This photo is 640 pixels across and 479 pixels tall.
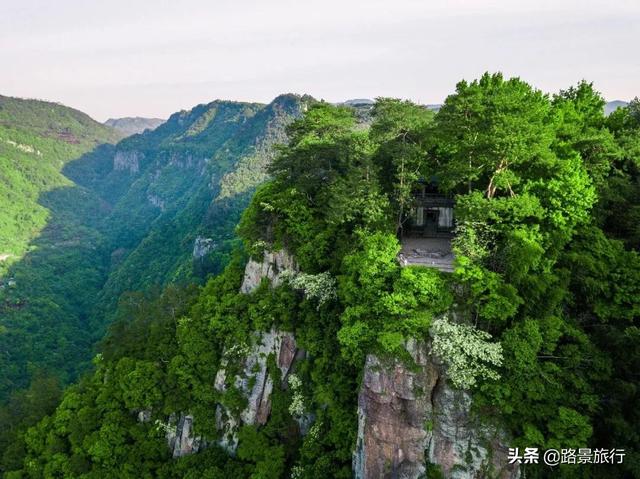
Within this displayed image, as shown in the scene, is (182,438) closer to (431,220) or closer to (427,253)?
(427,253)

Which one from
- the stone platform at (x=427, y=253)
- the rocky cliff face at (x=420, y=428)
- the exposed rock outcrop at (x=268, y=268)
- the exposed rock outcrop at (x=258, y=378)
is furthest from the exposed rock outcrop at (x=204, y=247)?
the rocky cliff face at (x=420, y=428)

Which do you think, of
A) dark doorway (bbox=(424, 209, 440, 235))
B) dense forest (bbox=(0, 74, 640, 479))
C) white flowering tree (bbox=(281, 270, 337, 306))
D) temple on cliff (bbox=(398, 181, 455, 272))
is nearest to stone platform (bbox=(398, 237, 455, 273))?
temple on cliff (bbox=(398, 181, 455, 272))

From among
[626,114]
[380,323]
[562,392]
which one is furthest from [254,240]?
[626,114]

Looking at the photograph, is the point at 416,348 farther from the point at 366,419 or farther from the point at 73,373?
the point at 73,373

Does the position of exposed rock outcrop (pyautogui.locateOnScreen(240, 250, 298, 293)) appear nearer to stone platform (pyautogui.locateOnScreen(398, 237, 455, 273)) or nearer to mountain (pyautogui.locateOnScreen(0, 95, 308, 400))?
stone platform (pyautogui.locateOnScreen(398, 237, 455, 273))

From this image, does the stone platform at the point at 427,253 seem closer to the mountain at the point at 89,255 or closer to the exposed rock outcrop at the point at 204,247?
the mountain at the point at 89,255
